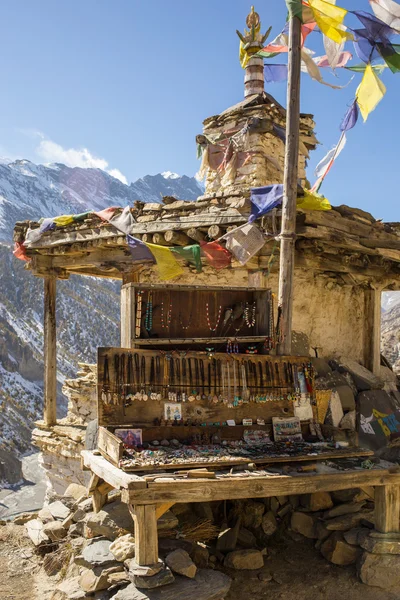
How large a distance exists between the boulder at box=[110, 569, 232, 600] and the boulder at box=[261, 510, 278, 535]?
1.32 meters

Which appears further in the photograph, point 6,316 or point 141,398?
point 6,316

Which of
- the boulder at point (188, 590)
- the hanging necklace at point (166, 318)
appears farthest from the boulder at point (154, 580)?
the hanging necklace at point (166, 318)

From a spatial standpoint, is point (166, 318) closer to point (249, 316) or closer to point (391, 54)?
point (249, 316)

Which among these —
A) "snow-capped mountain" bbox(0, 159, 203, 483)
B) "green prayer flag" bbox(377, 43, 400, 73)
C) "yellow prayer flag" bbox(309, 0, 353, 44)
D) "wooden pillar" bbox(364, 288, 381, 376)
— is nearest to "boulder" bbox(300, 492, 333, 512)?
"wooden pillar" bbox(364, 288, 381, 376)

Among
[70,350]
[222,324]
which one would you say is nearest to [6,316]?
[70,350]

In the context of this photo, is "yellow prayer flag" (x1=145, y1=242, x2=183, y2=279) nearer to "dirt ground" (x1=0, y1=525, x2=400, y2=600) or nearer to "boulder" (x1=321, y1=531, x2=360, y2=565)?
"dirt ground" (x1=0, y1=525, x2=400, y2=600)

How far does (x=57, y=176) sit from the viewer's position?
122 metres

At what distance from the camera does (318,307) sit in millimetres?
9594

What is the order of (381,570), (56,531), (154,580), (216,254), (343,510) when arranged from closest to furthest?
1. (154,580)
2. (381,570)
3. (343,510)
4. (56,531)
5. (216,254)

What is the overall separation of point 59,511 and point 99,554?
2194 millimetres

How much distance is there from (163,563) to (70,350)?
4701cm

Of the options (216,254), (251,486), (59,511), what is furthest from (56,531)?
(216,254)

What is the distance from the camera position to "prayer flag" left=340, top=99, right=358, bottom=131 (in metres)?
7.84

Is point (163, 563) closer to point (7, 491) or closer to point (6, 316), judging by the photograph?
point (7, 491)
